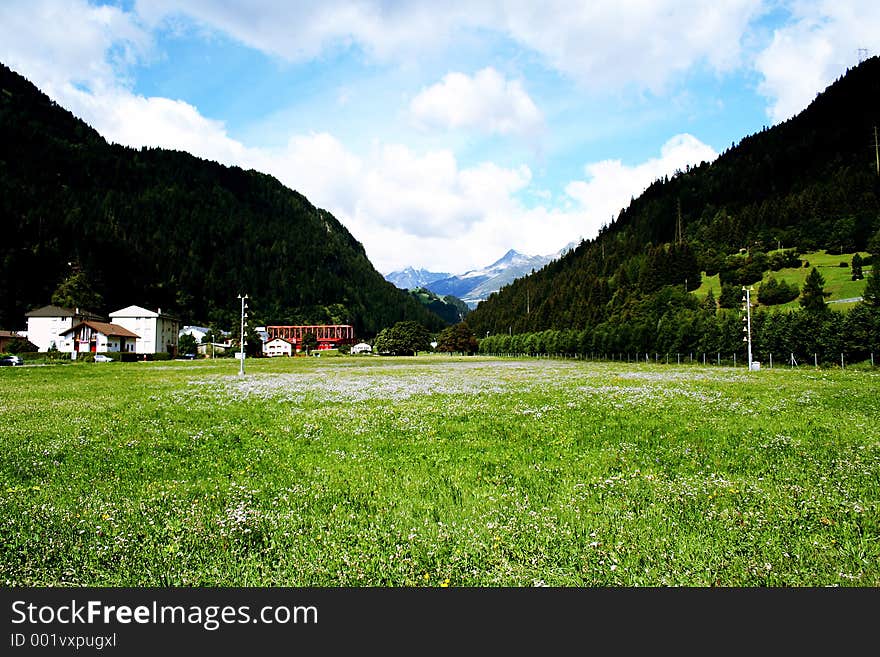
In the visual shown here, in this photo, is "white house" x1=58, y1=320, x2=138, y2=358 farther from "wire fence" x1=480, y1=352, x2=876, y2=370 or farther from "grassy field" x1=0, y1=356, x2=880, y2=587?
"grassy field" x1=0, y1=356, x2=880, y2=587

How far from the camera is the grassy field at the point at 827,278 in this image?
4609 inches

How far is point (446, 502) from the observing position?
27.5 feet

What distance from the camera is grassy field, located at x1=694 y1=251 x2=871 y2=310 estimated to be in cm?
11706

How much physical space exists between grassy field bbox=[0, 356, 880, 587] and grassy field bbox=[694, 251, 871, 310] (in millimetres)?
122978

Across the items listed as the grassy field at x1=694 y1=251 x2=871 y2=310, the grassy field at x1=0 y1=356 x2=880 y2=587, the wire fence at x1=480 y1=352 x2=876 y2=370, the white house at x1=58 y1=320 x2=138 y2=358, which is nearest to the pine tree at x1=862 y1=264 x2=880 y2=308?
the wire fence at x1=480 y1=352 x2=876 y2=370

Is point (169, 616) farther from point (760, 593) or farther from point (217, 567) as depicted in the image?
point (760, 593)

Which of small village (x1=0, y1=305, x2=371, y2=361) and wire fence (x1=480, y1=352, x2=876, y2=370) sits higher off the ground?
small village (x1=0, y1=305, x2=371, y2=361)

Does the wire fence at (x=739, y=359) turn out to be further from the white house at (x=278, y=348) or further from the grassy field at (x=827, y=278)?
the white house at (x=278, y=348)

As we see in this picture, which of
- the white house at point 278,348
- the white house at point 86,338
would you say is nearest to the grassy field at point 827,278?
the white house at point 278,348

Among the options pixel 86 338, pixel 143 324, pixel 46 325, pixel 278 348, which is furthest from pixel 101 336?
pixel 278 348

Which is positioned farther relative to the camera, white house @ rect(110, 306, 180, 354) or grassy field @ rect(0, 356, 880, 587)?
white house @ rect(110, 306, 180, 354)

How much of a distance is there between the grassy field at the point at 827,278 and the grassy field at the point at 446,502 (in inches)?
4842

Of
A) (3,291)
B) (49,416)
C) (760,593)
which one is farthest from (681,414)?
(3,291)

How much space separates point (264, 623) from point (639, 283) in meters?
194
